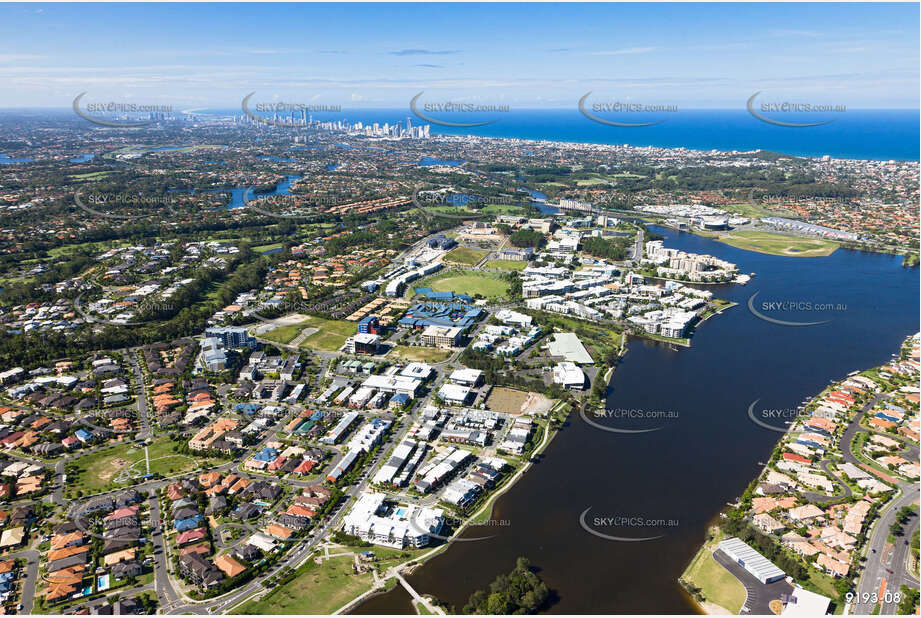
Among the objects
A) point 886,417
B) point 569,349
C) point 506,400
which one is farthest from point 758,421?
point 506,400

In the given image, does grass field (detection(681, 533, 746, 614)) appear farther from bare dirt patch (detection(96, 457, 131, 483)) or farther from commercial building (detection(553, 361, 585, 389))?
bare dirt patch (detection(96, 457, 131, 483))

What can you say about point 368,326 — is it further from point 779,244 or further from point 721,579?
point 779,244

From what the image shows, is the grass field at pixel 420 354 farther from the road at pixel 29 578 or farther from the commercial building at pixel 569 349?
the road at pixel 29 578

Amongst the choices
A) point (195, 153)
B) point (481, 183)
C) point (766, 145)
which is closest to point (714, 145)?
point (766, 145)

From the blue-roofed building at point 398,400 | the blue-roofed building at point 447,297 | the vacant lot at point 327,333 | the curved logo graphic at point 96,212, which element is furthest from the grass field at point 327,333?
the curved logo graphic at point 96,212

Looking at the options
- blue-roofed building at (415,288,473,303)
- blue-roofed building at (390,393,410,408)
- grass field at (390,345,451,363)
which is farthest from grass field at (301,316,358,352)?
blue-roofed building at (390,393,410,408)
